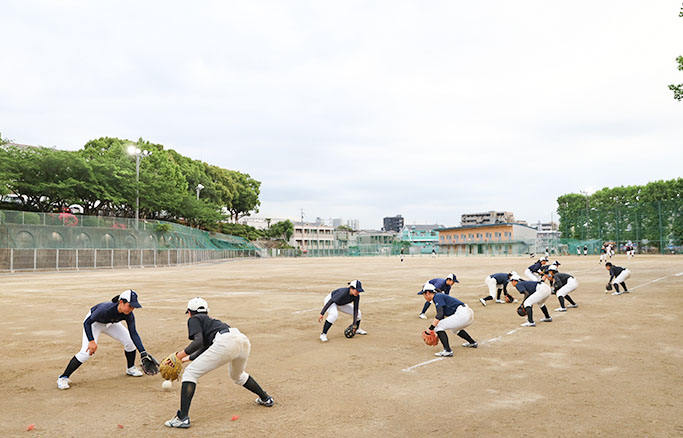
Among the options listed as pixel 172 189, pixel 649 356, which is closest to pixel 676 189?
pixel 172 189

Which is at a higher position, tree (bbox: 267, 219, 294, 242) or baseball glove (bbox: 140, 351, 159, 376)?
tree (bbox: 267, 219, 294, 242)

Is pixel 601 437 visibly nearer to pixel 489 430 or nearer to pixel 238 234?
pixel 489 430

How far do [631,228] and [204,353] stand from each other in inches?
3553

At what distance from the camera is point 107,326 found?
25.2ft

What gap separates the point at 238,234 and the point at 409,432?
10190cm

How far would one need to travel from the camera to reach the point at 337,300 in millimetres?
10742

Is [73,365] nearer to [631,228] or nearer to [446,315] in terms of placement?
[446,315]

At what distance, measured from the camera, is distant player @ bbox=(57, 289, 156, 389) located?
7180mm

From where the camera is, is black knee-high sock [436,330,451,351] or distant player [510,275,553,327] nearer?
black knee-high sock [436,330,451,351]

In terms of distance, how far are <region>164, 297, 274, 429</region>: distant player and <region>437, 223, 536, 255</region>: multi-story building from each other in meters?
105

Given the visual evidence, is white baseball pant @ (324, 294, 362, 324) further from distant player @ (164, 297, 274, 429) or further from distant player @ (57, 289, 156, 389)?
distant player @ (164, 297, 274, 429)

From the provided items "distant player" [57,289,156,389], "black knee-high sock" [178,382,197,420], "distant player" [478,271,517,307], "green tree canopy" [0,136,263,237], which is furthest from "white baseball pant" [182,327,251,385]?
"green tree canopy" [0,136,263,237]

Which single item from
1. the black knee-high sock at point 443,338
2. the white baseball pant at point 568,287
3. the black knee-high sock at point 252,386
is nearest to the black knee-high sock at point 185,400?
the black knee-high sock at point 252,386

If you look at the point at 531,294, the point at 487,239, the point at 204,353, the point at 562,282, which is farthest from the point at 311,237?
the point at 204,353
